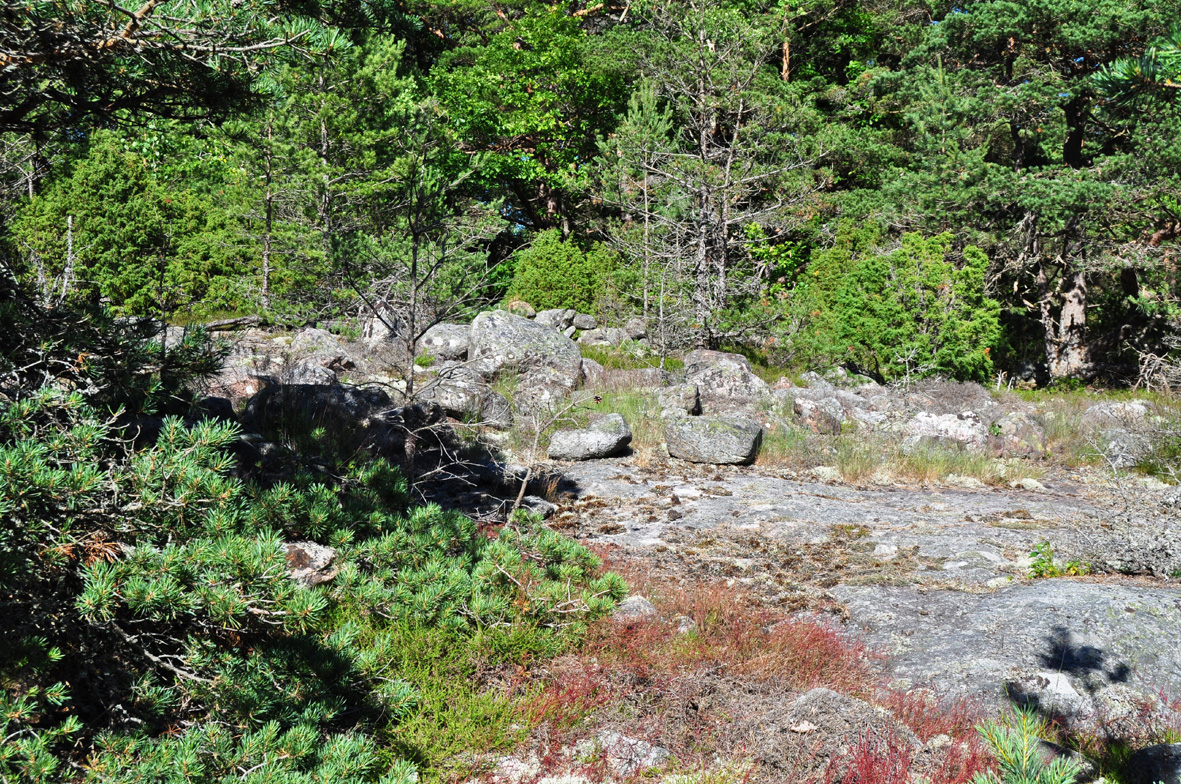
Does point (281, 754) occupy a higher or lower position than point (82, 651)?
lower

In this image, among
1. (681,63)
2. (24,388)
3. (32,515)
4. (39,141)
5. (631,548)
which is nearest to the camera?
(32,515)

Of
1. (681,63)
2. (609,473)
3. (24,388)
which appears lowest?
(609,473)

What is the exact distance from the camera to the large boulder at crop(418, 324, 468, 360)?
40.3 feet

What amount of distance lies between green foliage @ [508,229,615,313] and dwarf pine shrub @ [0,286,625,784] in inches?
594

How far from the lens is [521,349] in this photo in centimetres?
1124

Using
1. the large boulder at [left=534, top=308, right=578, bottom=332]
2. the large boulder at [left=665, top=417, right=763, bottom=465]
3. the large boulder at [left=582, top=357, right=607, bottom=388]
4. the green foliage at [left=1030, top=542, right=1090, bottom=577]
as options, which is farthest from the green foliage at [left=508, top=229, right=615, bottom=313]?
the green foliage at [left=1030, top=542, right=1090, bottom=577]

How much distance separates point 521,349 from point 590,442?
2813 mm

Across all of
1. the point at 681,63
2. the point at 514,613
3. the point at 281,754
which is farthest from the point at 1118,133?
the point at 281,754

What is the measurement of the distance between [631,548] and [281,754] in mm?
3948

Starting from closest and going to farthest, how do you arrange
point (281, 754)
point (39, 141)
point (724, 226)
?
point (281, 754) < point (39, 141) < point (724, 226)

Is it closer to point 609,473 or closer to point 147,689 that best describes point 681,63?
point 609,473

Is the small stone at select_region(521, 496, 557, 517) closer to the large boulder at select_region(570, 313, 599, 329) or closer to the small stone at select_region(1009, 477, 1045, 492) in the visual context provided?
the small stone at select_region(1009, 477, 1045, 492)

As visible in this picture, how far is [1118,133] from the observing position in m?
16.4

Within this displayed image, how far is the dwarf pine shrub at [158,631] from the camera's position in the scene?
77.1 inches
